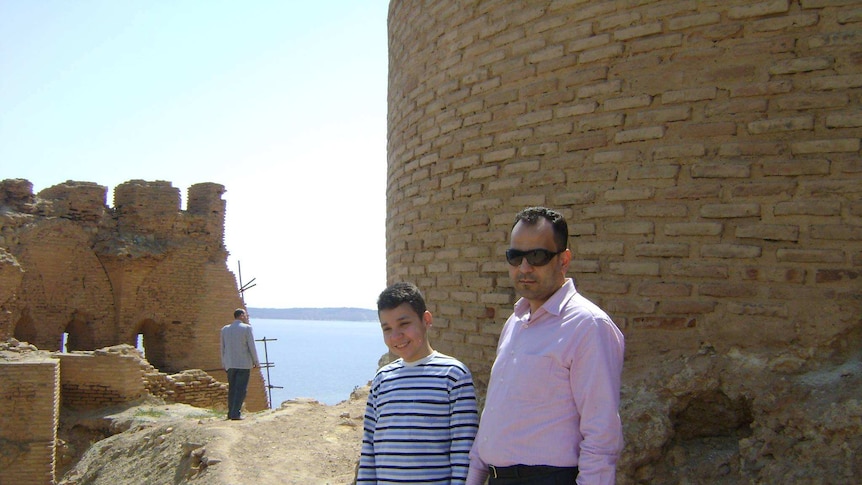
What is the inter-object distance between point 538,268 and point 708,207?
147 centimetres

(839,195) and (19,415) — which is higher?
(839,195)

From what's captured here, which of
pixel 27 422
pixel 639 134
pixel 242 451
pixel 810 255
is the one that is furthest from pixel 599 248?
pixel 27 422

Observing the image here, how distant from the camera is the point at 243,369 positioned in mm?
10109

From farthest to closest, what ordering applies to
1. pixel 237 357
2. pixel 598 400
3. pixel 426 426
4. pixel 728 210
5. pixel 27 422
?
pixel 27 422
pixel 237 357
pixel 728 210
pixel 426 426
pixel 598 400

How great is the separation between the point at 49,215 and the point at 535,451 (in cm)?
1753

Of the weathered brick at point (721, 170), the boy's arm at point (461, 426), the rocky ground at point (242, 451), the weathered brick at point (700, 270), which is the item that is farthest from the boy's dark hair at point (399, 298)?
the rocky ground at point (242, 451)

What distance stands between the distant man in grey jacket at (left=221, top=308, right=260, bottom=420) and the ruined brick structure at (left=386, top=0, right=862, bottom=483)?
20.3 ft

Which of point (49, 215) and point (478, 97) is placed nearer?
point (478, 97)

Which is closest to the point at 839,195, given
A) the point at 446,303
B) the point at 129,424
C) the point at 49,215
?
A: the point at 446,303

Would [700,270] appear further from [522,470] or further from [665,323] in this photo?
[522,470]

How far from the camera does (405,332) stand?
2994 mm

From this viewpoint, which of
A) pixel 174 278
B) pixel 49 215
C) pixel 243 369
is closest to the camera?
pixel 243 369

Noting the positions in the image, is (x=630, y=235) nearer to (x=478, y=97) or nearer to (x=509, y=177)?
(x=509, y=177)

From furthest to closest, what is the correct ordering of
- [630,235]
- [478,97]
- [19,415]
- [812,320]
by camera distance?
[19,415] → [478,97] → [630,235] → [812,320]
